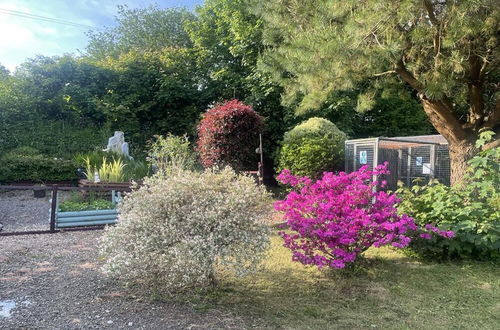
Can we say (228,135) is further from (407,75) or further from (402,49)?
(402,49)

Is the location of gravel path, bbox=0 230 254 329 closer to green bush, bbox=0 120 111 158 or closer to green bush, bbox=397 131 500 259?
green bush, bbox=397 131 500 259

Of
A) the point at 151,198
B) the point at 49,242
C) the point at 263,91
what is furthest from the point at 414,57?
the point at 263,91

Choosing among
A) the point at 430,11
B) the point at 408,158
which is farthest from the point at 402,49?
the point at 408,158

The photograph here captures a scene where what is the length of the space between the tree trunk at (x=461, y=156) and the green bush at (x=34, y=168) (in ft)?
28.0

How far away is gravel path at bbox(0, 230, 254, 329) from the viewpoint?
9.22 ft

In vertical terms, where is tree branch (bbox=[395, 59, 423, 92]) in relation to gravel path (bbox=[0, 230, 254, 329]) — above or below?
above

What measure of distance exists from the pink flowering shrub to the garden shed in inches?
125

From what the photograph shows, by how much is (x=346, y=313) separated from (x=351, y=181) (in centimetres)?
160

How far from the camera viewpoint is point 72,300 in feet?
10.4

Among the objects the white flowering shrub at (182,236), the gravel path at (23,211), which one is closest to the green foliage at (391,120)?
the gravel path at (23,211)

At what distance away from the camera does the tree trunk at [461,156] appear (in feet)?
18.4

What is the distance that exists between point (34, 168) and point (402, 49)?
8645 mm

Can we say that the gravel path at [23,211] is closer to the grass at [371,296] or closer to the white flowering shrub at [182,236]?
the white flowering shrub at [182,236]

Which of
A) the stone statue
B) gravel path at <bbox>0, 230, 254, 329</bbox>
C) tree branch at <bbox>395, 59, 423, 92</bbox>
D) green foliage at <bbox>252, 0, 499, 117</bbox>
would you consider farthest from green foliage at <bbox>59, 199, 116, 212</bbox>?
tree branch at <bbox>395, 59, 423, 92</bbox>
